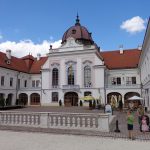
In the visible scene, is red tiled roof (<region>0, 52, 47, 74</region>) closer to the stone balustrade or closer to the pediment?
the pediment

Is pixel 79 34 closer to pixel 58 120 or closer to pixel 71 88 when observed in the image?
pixel 71 88

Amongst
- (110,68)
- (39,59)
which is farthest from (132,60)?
(39,59)

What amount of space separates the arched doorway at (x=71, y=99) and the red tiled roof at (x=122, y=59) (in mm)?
9032

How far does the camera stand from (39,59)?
53.0 meters

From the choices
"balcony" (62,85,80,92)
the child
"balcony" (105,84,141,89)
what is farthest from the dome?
the child

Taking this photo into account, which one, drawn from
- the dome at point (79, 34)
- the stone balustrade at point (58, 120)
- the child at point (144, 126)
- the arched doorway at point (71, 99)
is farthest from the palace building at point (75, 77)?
the stone balustrade at point (58, 120)

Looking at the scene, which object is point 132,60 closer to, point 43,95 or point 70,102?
point 70,102

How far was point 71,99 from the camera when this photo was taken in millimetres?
40844

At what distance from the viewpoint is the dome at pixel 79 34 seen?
155 ft

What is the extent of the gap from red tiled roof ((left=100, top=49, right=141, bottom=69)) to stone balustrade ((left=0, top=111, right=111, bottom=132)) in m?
31.8

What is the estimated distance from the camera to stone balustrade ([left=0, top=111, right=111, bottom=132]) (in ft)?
36.7

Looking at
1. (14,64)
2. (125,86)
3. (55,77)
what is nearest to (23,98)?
(14,64)

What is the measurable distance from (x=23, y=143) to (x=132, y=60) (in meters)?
37.4

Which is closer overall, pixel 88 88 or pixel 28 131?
pixel 28 131
